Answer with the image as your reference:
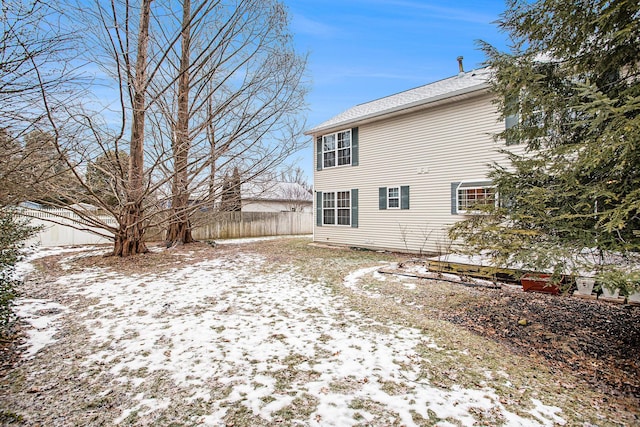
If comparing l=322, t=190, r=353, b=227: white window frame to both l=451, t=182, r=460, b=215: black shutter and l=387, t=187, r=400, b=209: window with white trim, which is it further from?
l=451, t=182, r=460, b=215: black shutter

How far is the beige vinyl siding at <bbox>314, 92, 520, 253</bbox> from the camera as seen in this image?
28.5 ft

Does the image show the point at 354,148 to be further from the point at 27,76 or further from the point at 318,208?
the point at 27,76

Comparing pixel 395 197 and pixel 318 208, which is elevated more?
pixel 395 197

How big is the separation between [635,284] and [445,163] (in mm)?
7288

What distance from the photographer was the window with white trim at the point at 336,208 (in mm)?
11898

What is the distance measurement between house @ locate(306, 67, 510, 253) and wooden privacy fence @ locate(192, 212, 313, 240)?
5.62 m

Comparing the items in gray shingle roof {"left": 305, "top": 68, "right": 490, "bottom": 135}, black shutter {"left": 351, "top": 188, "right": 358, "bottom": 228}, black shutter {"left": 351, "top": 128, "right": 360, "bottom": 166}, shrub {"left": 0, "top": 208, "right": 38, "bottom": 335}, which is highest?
gray shingle roof {"left": 305, "top": 68, "right": 490, "bottom": 135}

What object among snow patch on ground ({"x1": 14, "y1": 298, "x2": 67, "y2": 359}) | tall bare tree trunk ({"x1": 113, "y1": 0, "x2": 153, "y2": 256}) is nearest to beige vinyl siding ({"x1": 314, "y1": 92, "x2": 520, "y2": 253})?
tall bare tree trunk ({"x1": 113, "y1": 0, "x2": 153, "y2": 256})

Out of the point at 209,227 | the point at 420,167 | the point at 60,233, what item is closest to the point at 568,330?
the point at 420,167

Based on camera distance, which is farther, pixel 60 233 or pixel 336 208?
pixel 336 208

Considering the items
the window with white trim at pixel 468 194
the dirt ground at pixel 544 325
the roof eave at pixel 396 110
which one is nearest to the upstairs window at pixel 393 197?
the window with white trim at pixel 468 194

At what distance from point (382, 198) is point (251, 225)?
8961 mm

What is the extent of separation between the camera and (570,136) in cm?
356

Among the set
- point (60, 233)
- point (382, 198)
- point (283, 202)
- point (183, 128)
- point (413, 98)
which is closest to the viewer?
point (183, 128)
